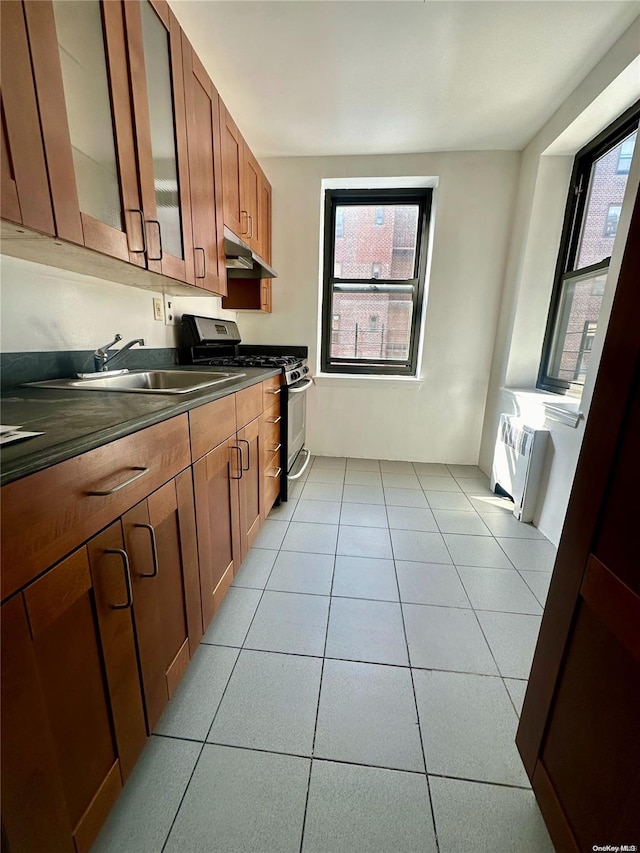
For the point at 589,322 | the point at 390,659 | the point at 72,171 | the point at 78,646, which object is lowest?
the point at 390,659

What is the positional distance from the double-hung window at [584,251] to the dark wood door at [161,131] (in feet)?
7.27

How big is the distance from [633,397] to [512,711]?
1.09 meters

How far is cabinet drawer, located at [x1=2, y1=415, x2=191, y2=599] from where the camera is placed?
0.50 meters

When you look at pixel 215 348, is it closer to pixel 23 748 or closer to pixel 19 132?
pixel 19 132

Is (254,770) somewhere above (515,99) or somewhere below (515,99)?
below

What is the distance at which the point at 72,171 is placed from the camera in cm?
91

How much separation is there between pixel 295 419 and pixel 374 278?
5.09 ft

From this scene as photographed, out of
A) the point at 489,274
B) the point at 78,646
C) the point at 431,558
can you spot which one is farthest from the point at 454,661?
the point at 489,274

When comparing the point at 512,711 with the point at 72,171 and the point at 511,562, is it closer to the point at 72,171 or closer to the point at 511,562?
the point at 511,562

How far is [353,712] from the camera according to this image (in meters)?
1.08

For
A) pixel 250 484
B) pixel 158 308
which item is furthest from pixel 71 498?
pixel 158 308

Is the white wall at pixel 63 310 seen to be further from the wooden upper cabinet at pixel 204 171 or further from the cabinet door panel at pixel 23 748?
the cabinet door panel at pixel 23 748

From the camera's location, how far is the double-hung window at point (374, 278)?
296 centimetres

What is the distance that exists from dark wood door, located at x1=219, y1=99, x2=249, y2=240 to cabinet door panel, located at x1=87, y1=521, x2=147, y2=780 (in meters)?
1.84
